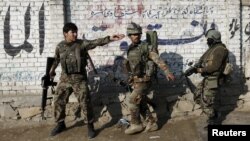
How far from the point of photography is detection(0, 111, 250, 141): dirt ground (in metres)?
7.13

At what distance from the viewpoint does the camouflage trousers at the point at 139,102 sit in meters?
7.01

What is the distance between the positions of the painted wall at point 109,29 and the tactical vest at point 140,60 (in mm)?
1430

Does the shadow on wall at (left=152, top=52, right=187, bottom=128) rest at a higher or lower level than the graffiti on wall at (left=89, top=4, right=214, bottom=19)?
lower

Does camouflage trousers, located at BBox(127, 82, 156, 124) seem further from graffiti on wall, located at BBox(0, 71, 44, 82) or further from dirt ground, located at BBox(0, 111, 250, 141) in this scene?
graffiti on wall, located at BBox(0, 71, 44, 82)

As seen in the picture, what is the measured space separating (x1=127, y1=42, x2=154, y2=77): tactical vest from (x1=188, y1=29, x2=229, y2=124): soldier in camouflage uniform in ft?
3.08

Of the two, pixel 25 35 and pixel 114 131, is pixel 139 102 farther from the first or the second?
pixel 25 35

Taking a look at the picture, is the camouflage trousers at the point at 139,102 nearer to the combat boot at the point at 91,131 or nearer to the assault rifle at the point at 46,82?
the combat boot at the point at 91,131

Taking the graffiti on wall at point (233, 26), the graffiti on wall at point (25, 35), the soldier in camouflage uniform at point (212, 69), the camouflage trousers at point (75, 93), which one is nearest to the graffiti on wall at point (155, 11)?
the graffiti on wall at point (233, 26)

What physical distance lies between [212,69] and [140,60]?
48.4 inches

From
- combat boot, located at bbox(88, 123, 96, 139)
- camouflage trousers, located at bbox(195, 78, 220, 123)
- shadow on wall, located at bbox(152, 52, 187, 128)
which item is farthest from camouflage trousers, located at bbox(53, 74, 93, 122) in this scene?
camouflage trousers, located at bbox(195, 78, 220, 123)

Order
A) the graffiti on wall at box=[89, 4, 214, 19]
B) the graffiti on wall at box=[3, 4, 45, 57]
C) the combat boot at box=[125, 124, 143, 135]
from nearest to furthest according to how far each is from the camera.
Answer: the combat boot at box=[125, 124, 143, 135] < the graffiti on wall at box=[3, 4, 45, 57] < the graffiti on wall at box=[89, 4, 214, 19]

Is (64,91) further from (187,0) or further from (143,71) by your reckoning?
(187,0)

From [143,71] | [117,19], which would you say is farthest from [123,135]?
[117,19]

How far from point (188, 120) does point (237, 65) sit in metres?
1.65
